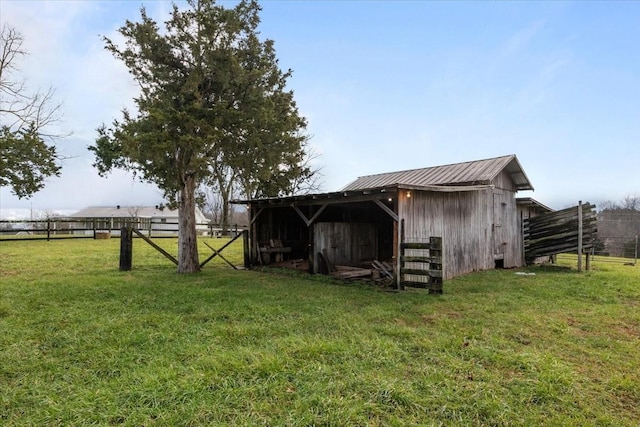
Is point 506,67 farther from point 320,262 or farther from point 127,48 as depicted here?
point 127,48

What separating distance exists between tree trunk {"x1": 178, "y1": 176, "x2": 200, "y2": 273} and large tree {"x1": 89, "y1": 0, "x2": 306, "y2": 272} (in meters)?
0.03

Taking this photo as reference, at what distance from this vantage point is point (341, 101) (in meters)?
18.4

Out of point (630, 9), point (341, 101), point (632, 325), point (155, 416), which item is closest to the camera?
point (155, 416)

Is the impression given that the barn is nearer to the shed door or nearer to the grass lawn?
the shed door

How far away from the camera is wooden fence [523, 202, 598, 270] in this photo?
487 inches

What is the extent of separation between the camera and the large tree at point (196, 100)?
372 inches

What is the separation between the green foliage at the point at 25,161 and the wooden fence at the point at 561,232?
78.5 ft

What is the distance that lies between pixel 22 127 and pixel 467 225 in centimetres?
2315

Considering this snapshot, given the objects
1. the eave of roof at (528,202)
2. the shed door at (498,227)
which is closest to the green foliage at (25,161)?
the shed door at (498,227)

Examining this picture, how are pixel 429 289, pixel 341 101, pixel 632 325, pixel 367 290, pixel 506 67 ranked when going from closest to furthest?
pixel 632 325 → pixel 429 289 → pixel 367 290 → pixel 506 67 → pixel 341 101

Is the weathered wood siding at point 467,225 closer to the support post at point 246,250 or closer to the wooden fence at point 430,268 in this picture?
the wooden fence at point 430,268

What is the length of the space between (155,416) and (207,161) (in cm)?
803

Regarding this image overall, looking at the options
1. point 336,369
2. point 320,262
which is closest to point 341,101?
→ point 320,262

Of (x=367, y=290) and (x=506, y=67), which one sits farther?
(x=506, y=67)
